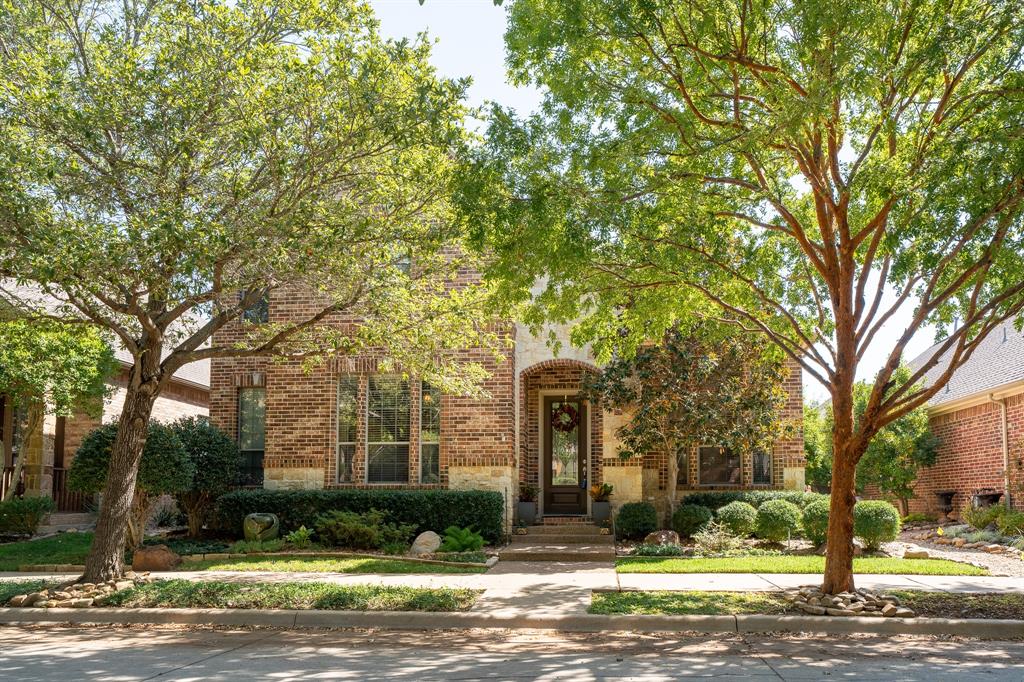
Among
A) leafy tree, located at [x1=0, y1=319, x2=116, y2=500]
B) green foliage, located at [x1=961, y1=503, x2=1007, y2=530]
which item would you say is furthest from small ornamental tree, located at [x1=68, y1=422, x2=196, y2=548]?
green foliage, located at [x1=961, y1=503, x2=1007, y2=530]

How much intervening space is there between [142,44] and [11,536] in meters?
10.9

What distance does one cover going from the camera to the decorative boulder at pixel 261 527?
15672 millimetres

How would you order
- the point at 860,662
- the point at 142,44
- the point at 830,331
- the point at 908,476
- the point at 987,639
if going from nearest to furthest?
the point at 860,662, the point at 987,639, the point at 142,44, the point at 830,331, the point at 908,476

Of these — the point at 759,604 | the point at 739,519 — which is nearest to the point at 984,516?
the point at 739,519

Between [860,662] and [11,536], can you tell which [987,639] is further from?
[11,536]

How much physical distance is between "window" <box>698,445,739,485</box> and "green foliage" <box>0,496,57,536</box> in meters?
13.4

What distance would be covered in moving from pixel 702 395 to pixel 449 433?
4852 millimetres

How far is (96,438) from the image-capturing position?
15.4 metres

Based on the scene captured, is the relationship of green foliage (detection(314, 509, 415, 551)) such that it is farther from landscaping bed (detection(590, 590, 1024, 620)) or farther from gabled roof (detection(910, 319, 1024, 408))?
gabled roof (detection(910, 319, 1024, 408))

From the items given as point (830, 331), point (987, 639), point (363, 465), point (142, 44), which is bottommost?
point (987, 639)

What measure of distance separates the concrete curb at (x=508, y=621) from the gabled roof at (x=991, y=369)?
11.3 meters

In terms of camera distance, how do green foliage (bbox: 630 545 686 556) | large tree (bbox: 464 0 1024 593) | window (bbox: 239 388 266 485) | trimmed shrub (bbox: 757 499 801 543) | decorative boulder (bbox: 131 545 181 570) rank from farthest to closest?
window (bbox: 239 388 266 485) < trimmed shrub (bbox: 757 499 801 543) < green foliage (bbox: 630 545 686 556) < decorative boulder (bbox: 131 545 181 570) < large tree (bbox: 464 0 1024 593)

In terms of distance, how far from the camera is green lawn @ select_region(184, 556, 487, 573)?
12922 millimetres

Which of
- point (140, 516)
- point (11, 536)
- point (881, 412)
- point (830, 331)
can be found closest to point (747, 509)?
point (830, 331)
